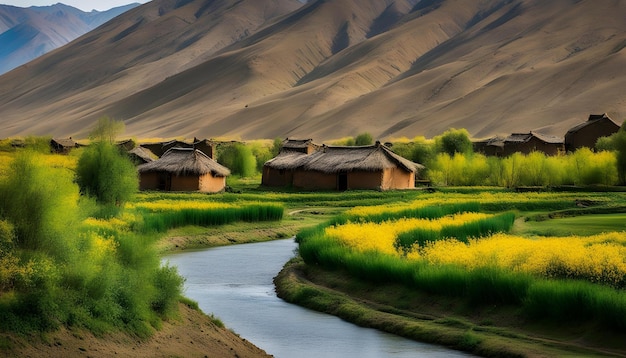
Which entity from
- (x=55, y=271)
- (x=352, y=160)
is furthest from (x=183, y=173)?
(x=55, y=271)

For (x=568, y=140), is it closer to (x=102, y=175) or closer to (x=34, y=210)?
(x=102, y=175)

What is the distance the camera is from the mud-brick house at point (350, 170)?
64812mm

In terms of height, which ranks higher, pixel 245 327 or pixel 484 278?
pixel 484 278

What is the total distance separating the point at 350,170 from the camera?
65.0 meters

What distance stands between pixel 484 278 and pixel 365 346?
310 centimetres

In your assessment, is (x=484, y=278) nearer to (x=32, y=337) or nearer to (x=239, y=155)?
(x=32, y=337)

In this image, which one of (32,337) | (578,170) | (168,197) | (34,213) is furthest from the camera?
(578,170)

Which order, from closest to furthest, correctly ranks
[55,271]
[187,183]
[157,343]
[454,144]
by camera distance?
[55,271], [157,343], [187,183], [454,144]

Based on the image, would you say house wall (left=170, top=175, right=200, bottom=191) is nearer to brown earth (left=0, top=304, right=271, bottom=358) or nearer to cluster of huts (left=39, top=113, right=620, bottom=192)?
cluster of huts (left=39, top=113, right=620, bottom=192)

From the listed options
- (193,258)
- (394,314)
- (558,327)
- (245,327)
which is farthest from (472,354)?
(193,258)

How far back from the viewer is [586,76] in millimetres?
145500

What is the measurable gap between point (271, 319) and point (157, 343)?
673cm

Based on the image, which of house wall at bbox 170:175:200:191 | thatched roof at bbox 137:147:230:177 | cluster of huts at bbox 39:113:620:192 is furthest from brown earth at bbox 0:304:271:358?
cluster of huts at bbox 39:113:620:192

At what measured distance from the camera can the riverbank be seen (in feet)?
59.5
